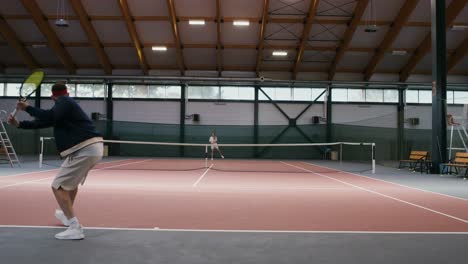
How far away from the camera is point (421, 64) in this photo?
90.4 ft

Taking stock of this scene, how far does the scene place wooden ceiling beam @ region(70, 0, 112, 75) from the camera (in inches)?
866

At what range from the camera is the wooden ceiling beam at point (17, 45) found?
24.2 meters

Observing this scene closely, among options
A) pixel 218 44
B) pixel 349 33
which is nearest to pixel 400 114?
pixel 349 33

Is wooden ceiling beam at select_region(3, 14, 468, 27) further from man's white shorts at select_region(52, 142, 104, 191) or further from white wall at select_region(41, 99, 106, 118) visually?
man's white shorts at select_region(52, 142, 104, 191)

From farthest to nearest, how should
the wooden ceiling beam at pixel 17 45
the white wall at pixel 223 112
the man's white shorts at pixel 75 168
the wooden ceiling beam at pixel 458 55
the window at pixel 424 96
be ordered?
the window at pixel 424 96, the white wall at pixel 223 112, the wooden ceiling beam at pixel 458 55, the wooden ceiling beam at pixel 17 45, the man's white shorts at pixel 75 168

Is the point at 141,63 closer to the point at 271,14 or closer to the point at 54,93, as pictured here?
the point at 271,14

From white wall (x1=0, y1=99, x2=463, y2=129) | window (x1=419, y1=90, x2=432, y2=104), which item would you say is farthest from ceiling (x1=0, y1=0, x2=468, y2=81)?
white wall (x1=0, y1=99, x2=463, y2=129)

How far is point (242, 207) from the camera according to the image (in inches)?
262

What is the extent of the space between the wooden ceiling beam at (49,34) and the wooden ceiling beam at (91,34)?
7.56 ft

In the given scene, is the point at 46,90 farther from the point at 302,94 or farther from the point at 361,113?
the point at 361,113

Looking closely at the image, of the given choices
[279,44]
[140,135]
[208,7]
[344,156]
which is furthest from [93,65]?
[344,156]

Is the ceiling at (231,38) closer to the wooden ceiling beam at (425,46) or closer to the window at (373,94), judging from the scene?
the wooden ceiling beam at (425,46)

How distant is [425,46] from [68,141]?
2516 centimetres

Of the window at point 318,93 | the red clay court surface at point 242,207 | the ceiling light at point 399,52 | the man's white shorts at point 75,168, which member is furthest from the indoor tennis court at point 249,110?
the man's white shorts at point 75,168
